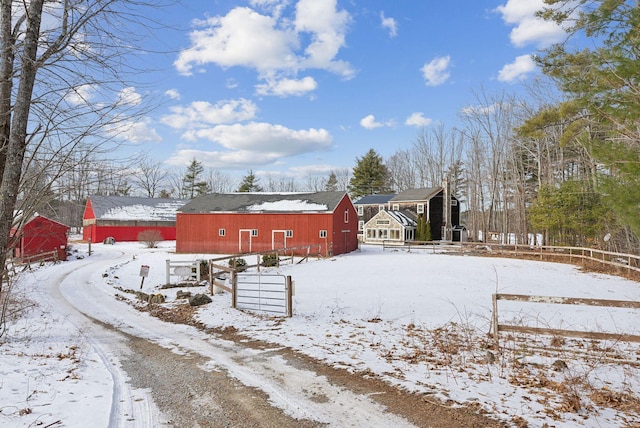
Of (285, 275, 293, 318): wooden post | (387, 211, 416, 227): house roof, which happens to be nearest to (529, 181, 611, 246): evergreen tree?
(387, 211, 416, 227): house roof

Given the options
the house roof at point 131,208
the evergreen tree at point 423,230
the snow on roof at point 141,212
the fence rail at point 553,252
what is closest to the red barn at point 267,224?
the fence rail at point 553,252

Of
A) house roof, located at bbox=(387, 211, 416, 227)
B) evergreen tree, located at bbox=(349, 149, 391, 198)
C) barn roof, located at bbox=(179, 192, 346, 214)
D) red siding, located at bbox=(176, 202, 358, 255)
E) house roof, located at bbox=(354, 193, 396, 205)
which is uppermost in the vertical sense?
evergreen tree, located at bbox=(349, 149, 391, 198)

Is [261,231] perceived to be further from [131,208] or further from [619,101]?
[619,101]

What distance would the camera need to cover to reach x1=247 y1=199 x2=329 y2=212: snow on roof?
2983 cm

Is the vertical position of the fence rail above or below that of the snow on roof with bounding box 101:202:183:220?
below

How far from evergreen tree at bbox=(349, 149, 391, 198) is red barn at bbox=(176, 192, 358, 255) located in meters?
33.1

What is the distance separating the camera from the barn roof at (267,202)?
30188 mm

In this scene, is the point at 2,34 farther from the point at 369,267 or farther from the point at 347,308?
the point at 369,267

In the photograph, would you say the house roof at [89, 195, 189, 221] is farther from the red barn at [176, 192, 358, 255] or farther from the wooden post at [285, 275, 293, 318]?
the wooden post at [285, 275, 293, 318]

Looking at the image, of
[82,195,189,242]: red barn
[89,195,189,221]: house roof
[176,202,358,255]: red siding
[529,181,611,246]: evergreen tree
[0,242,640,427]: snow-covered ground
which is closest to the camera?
[0,242,640,427]: snow-covered ground

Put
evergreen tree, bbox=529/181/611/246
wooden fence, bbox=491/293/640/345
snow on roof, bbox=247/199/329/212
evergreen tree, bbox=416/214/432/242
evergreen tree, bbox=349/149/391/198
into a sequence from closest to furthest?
wooden fence, bbox=491/293/640/345, evergreen tree, bbox=529/181/611/246, snow on roof, bbox=247/199/329/212, evergreen tree, bbox=416/214/432/242, evergreen tree, bbox=349/149/391/198

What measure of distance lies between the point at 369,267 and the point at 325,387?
1608 centimetres

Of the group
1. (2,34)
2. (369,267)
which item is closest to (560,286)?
(369,267)

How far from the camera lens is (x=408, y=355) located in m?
6.53
